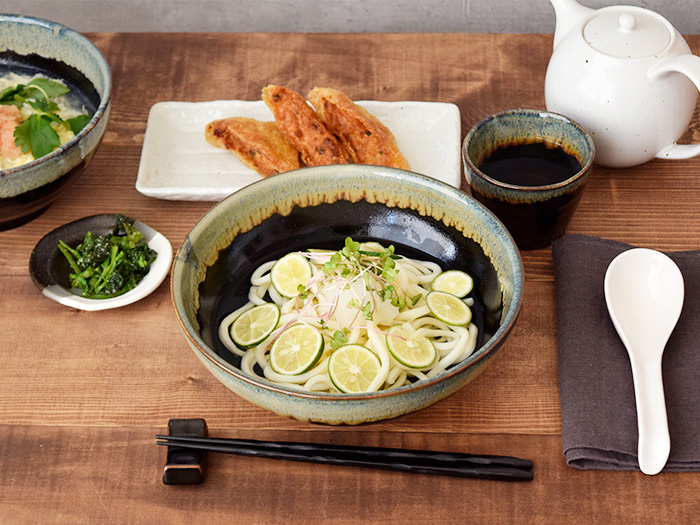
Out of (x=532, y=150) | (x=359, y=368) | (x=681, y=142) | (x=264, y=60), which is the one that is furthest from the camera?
(x=264, y=60)

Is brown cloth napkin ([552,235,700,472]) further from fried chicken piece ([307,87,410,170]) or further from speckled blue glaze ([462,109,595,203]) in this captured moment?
fried chicken piece ([307,87,410,170])

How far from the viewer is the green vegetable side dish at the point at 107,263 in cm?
147

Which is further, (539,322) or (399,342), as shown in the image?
(539,322)

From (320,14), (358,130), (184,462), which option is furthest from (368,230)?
(320,14)

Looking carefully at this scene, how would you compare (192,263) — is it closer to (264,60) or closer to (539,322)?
(539,322)

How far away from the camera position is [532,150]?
1572 mm

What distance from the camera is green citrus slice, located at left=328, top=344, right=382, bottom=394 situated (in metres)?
1.17

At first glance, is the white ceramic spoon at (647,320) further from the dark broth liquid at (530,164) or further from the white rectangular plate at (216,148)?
the white rectangular plate at (216,148)

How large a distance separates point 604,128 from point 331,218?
24.5 inches

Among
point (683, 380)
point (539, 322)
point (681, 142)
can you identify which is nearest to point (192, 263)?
point (539, 322)


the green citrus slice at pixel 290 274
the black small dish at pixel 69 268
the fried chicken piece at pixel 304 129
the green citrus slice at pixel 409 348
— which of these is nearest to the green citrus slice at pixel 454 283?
the green citrus slice at pixel 409 348

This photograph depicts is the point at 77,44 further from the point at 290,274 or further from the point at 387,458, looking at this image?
the point at 387,458

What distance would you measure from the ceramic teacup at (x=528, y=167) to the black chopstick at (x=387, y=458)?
0.50m

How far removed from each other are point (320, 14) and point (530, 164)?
1.24 metres
